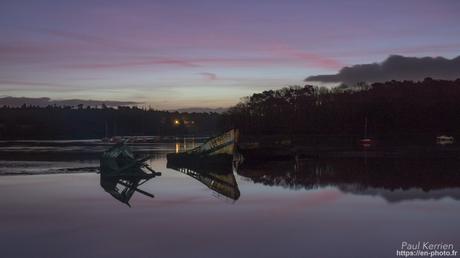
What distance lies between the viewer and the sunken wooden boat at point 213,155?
44312 mm

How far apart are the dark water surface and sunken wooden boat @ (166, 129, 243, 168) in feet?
28.6

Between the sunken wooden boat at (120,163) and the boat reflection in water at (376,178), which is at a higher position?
the sunken wooden boat at (120,163)

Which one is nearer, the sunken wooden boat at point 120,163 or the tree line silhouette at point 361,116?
the sunken wooden boat at point 120,163

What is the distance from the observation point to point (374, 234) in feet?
56.6

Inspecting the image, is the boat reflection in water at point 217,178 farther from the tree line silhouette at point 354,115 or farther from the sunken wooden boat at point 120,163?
the tree line silhouette at point 354,115

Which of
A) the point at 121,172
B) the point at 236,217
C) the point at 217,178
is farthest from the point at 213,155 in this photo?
the point at 236,217

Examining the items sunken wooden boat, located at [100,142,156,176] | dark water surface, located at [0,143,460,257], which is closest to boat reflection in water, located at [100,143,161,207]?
sunken wooden boat, located at [100,142,156,176]

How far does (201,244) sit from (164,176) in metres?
21.4

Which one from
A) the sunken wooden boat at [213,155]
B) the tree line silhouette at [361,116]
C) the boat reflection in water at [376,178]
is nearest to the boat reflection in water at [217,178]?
the sunken wooden boat at [213,155]

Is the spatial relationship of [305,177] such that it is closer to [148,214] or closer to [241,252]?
[148,214]

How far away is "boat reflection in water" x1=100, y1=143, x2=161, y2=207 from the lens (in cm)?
3114

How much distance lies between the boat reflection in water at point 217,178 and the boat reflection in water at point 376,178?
1424 millimetres

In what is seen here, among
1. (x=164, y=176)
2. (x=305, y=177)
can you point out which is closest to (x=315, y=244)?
(x=305, y=177)

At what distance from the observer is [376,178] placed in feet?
112
